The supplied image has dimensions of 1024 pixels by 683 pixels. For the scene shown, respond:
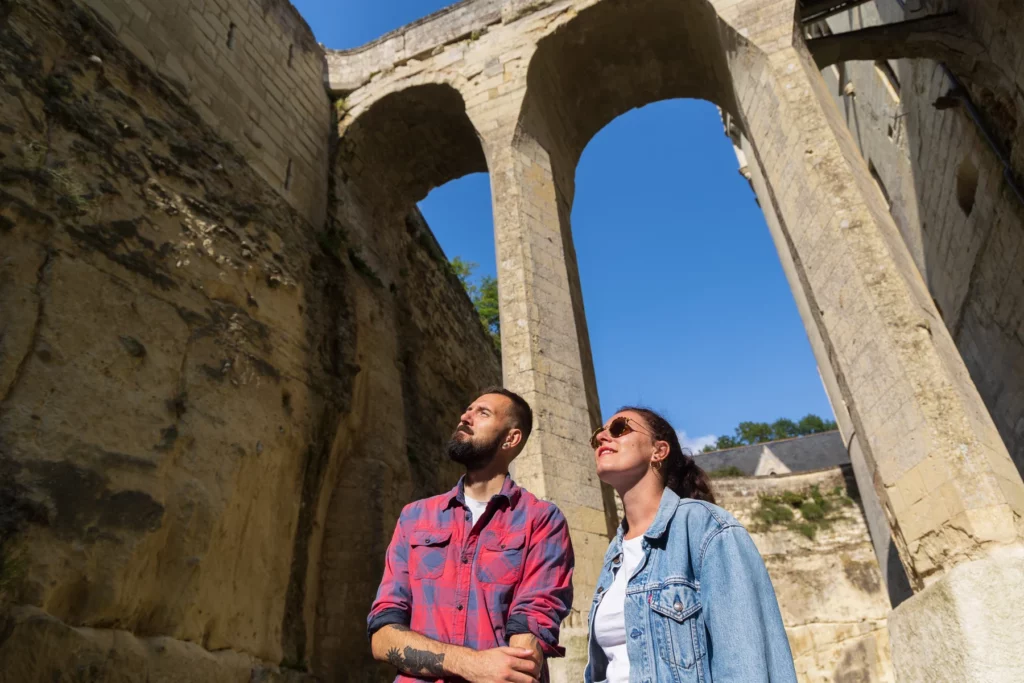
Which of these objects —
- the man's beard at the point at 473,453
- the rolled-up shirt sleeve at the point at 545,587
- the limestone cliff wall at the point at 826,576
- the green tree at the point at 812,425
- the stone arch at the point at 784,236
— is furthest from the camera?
the green tree at the point at 812,425

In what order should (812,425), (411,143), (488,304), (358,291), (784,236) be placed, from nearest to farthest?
(784,236) < (358,291) < (411,143) < (488,304) < (812,425)

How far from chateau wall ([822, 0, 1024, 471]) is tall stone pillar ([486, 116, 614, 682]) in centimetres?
399

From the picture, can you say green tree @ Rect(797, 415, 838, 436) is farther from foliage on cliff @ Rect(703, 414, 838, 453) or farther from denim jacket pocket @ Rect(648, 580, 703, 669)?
denim jacket pocket @ Rect(648, 580, 703, 669)

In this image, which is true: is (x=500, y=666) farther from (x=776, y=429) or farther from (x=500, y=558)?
(x=776, y=429)

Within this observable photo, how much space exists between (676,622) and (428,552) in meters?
0.79

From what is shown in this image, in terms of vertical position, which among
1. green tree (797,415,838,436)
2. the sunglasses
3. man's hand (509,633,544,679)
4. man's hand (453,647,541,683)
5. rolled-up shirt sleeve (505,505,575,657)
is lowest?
man's hand (453,647,541,683)

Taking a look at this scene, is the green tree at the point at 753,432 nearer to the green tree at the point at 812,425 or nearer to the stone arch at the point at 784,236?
the green tree at the point at 812,425

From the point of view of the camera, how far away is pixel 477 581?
6.26 feet

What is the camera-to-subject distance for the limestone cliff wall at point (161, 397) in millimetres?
3453

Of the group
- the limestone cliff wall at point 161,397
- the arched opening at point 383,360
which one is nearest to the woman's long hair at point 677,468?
the limestone cliff wall at point 161,397

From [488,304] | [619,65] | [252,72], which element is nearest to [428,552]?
[252,72]

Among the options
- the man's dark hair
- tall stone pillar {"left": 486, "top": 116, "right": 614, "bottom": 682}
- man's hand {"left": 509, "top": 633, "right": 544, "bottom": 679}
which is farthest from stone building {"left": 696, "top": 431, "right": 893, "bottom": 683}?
man's hand {"left": 509, "top": 633, "right": 544, "bottom": 679}

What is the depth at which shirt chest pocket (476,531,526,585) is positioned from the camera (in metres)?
1.91

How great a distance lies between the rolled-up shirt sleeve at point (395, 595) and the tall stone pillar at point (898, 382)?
234cm
